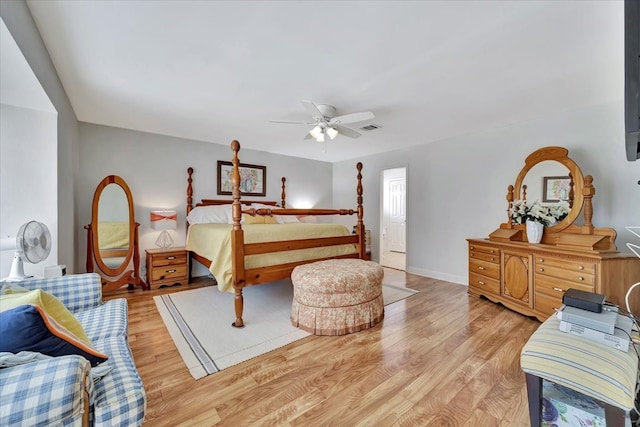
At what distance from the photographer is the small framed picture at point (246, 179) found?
4852mm

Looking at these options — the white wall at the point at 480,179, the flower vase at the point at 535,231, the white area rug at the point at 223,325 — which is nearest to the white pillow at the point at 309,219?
the white wall at the point at 480,179

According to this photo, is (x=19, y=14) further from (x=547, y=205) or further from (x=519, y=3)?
(x=547, y=205)

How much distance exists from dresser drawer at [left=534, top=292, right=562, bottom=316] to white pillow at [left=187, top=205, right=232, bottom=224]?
14.1ft

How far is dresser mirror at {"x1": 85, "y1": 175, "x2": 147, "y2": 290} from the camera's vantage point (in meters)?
3.60

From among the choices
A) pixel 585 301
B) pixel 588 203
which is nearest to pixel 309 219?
pixel 588 203

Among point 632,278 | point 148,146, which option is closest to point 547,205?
point 632,278

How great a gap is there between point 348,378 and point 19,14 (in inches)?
117

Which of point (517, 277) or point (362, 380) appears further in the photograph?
point (517, 277)

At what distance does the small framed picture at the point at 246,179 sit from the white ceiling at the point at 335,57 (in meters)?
1.52

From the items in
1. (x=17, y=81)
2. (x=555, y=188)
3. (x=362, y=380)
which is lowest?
(x=362, y=380)

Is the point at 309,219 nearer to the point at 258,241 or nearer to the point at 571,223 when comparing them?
the point at 258,241

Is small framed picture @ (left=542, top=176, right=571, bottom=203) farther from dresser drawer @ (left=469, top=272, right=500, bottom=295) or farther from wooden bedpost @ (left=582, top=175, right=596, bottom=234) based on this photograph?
dresser drawer @ (left=469, top=272, right=500, bottom=295)

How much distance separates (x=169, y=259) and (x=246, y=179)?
1.99 m

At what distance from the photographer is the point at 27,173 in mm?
2219
